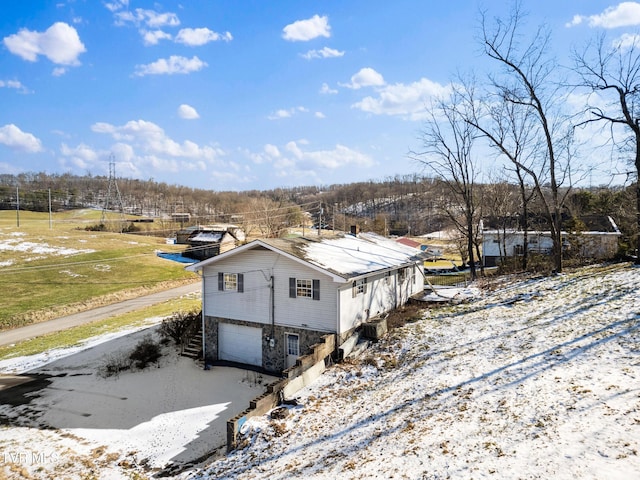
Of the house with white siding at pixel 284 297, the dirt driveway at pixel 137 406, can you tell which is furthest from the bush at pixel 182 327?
the house with white siding at pixel 284 297

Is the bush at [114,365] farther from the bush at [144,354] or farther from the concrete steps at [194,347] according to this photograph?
the concrete steps at [194,347]

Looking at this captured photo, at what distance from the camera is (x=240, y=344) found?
18453 mm

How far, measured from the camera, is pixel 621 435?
6.93 m

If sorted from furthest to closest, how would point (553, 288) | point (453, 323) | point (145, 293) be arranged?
1. point (145, 293)
2. point (553, 288)
3. point (453, 323)

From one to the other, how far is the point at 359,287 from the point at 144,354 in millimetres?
11453

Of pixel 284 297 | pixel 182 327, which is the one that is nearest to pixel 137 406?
pixel 182 327

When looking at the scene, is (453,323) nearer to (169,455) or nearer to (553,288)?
(553,288)

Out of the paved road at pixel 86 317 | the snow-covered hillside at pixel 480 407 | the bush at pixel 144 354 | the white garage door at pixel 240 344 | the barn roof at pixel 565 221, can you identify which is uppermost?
the barn roof at pixel 565 221

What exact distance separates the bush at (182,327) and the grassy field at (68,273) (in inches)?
580

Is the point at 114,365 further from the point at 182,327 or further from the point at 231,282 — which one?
the point at 231,282

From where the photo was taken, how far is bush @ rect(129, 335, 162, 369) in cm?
1884

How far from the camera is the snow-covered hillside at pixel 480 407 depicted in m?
6.98

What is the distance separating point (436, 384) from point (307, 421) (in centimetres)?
379

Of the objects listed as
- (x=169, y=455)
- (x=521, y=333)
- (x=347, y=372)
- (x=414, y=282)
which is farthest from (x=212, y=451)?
(x=414, y=282)
